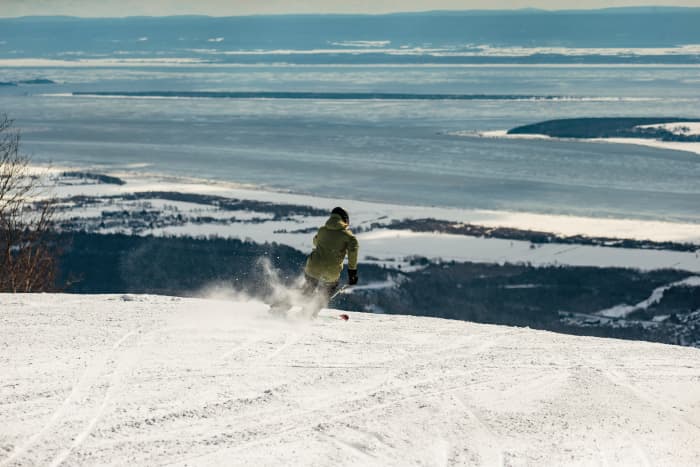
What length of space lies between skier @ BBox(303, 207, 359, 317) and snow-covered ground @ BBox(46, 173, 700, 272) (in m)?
42.7

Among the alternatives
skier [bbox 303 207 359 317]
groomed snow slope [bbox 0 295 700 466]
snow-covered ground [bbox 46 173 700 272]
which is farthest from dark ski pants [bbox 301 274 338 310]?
snow-covered ground [bbox 46 173 700 272]

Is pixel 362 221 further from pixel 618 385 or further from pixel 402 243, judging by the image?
pixel 618 385

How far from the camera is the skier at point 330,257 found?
13922mm

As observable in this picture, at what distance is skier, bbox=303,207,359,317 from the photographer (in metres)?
13.9

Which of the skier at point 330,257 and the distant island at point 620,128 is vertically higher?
the skier at point 330,257

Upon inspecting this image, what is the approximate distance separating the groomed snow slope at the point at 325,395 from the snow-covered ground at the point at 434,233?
143 ft

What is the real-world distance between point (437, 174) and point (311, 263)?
8159cm

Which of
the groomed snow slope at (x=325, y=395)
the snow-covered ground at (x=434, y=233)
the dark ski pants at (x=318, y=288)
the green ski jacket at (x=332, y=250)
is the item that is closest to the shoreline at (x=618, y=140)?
the snow-covered ground at (x=434, y=233)

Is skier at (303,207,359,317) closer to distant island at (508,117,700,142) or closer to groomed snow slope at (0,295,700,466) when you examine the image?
→ groomed snow slope at (0,295,700,466)

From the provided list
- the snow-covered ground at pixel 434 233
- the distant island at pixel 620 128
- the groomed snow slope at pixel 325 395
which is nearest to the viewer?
the groomed snow slope at pixel 325 395

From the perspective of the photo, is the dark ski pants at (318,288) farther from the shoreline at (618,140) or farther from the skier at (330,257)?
the shoreline at (618,140)

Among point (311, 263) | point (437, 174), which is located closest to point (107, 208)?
point (437, 174)

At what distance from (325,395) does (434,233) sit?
56316mm

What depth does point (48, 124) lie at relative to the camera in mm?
145500
